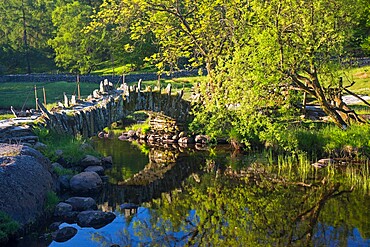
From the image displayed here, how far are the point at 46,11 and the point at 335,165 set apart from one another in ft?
209

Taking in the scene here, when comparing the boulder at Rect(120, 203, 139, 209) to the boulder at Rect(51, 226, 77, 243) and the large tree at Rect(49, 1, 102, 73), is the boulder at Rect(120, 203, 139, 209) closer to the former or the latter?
the boulder at Rect(51, 226, 77, 243)

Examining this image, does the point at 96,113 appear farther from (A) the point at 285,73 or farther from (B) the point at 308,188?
(B) the point at 308,188

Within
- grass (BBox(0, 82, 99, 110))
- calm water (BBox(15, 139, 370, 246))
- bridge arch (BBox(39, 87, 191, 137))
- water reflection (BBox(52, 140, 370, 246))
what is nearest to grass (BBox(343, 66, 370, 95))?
bridge arch (BBox(39, 87, 191, 137))

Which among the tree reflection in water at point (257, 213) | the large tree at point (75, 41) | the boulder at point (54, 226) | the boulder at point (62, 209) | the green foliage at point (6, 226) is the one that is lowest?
the tree reflection in water at point (257, 213)

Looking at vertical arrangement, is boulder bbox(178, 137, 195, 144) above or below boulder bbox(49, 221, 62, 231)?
below

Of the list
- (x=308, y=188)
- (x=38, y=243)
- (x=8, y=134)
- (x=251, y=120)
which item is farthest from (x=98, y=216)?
(x=251, y=120)

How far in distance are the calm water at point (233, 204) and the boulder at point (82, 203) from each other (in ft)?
2.02

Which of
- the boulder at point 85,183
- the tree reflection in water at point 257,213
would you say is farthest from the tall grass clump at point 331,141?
the boulder at point 85,183

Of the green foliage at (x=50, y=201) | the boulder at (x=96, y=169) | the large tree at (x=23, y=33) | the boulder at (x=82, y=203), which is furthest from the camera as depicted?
the large tree at (x=23, y=33)

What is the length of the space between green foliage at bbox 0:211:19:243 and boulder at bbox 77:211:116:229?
2.14 meters

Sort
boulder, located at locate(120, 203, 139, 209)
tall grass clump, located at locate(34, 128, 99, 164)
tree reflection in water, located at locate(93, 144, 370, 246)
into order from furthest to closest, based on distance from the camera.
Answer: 1. tall grass clump, located at locate(34, 128, 99, 164)
2. boulder, located at locate(120, 203, 139, 209)
3. tree reflection in water, located at locate(93, 144, 370, 246)

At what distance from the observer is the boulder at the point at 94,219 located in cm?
1412

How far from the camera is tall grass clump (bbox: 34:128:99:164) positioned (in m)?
19.0

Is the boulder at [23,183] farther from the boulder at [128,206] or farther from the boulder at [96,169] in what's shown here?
the boulder at [96,169]
